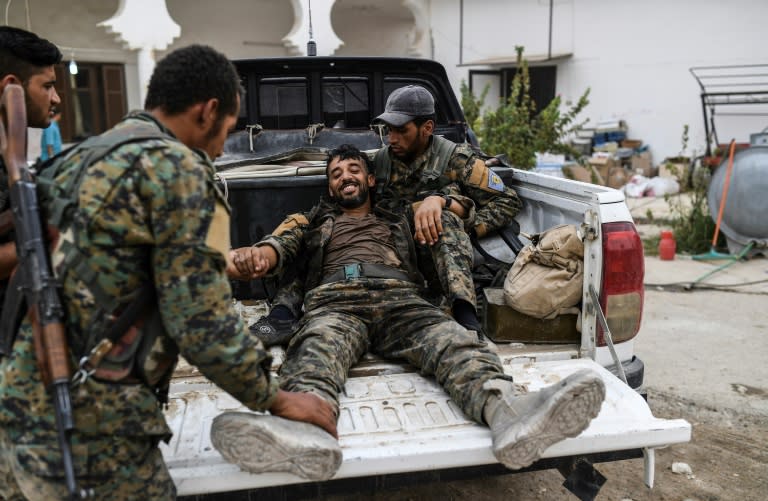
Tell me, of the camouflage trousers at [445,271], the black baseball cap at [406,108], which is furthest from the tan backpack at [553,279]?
the black baseball cap at [406,108]

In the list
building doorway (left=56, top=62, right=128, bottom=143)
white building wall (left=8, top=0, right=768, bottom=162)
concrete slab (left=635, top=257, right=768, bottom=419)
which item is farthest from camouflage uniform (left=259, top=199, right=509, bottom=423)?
white building wall (left=8, top=0, right=768, bottom=162)

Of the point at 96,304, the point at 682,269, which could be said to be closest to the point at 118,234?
the point at 96,304

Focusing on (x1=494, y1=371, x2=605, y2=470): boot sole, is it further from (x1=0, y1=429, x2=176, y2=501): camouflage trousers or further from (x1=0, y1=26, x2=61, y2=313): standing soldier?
(x1=0, y1=26, x2=61, y2=313): standing soldier

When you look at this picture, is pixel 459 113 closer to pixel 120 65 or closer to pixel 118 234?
pixel 118 234

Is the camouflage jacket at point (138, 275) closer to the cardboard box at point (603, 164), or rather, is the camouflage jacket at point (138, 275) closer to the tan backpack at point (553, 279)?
the tan backpack at point (553, 279)

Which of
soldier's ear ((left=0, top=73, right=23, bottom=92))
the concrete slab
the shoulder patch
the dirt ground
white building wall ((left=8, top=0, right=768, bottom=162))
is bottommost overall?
the dirt ground

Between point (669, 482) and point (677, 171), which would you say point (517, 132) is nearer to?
point (677, 171)

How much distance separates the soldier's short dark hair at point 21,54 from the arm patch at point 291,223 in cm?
121

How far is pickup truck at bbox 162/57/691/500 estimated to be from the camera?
207 cm

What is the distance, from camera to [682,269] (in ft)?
23.9

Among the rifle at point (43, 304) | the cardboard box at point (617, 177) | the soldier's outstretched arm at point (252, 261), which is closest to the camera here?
the rifle at point (43, 304)

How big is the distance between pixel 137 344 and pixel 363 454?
76 centimetres

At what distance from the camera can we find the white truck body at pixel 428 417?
202 cm

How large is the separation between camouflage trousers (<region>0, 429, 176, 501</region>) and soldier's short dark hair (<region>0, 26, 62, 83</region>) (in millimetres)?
1294
